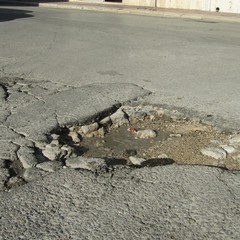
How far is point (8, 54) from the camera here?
9.57 metres

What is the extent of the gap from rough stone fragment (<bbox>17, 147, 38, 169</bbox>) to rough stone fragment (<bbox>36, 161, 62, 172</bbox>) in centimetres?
8

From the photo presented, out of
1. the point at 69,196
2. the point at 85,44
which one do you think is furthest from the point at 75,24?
the point at 69,196

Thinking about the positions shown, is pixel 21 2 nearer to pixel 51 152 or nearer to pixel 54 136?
pixel 54 136

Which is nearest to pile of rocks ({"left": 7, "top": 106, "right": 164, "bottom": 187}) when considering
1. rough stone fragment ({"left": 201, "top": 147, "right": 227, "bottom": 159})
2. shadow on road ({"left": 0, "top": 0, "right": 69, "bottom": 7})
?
rough stone fragment ({"left": 201, "top": 147, "right": 227, "bottom": 159})

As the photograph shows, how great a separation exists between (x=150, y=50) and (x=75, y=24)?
588 centimetres

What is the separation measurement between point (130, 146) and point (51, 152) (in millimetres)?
894

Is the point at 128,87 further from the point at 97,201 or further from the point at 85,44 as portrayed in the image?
the point at 85,44

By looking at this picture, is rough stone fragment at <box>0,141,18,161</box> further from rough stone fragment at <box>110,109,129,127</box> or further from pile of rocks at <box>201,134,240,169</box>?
pile of rocks at <box>201,134,240,169</box>

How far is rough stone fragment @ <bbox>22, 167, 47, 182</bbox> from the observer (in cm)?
388

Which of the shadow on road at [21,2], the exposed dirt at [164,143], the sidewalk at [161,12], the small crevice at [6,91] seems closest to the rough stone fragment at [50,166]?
the exposed dirt at [164,143]

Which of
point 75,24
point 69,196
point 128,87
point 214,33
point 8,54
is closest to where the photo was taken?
point 69,196

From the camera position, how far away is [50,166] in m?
4.09

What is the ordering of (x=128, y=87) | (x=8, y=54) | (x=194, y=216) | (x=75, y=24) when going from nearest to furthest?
(x=194, y=216)
(x=128, y=87)
(x=8, y=54)
(x=75, y=24)

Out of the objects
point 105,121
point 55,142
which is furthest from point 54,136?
point 105,121
